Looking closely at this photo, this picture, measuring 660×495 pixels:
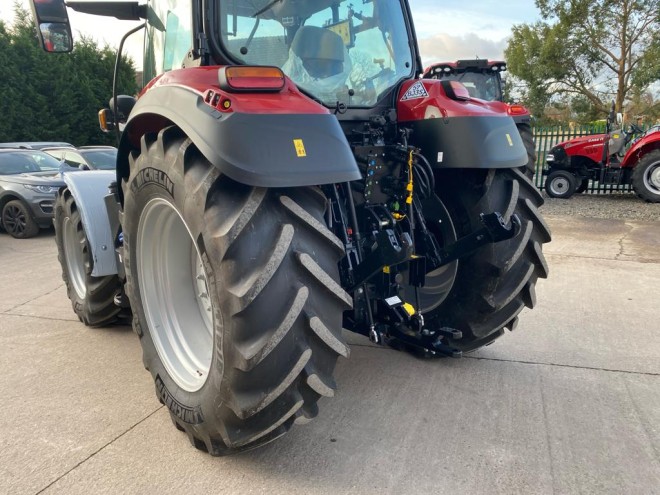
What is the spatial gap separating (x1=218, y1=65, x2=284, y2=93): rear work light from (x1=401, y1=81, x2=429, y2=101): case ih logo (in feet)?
3.64

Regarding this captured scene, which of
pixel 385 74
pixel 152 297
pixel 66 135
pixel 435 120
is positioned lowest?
pixel 66 135

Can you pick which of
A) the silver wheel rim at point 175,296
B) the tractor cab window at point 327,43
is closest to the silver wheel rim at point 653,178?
the tractor cab window at point 327,43

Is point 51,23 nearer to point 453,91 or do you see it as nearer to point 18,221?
point 453,91

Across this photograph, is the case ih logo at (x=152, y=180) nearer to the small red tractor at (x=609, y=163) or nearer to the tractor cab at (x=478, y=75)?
the tractor cab at (x=478, y=75)

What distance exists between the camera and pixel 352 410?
2.96m

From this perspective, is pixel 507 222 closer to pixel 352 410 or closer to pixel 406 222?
pixel 406 222

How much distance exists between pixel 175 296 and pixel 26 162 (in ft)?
31.8

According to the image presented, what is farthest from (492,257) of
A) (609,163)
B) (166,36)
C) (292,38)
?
(609,163)

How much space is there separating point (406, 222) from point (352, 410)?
1067 millimetres

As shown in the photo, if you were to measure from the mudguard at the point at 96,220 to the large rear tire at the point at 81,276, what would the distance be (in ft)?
0.32

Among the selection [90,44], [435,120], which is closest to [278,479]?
[435,120]

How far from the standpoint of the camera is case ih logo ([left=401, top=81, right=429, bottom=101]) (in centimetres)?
310

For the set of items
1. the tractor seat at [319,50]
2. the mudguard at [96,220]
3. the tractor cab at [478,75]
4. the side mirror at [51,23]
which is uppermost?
the side mirror at [51,23]

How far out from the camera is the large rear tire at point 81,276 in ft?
13.7
